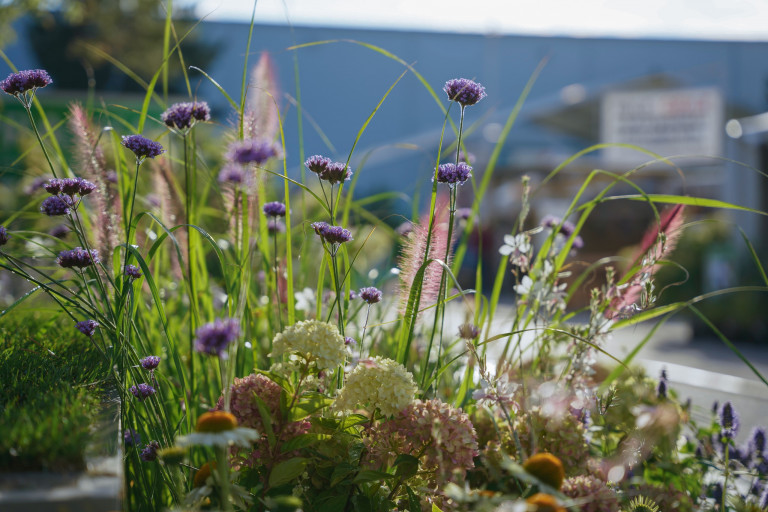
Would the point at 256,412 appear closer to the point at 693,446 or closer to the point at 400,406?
the point at 400,406

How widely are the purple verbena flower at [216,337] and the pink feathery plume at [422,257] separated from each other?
513mm

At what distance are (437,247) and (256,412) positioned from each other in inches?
18.7

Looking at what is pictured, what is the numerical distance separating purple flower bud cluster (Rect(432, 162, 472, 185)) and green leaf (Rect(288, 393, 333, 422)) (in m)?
0.42

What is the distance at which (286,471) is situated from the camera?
3.31 ft

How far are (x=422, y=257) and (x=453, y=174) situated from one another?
0.58 feet

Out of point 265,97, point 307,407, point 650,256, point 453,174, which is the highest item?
point 265,97

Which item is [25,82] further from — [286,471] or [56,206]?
[286,471]

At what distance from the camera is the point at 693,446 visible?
1.96m

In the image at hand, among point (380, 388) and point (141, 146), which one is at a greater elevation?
point (141, 146)

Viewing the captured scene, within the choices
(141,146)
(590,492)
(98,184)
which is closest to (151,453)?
(141,146)

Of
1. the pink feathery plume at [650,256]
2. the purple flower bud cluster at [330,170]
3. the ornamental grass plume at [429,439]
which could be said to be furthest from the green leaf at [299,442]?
the pink feathery plume at [650,256]

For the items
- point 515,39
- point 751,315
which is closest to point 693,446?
point 751,315

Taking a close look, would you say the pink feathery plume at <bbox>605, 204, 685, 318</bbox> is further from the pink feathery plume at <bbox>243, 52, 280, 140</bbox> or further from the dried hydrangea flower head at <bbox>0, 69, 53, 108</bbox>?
the dried hydrangea flower head at <bbox>0, 69, 53, 108</bbox>

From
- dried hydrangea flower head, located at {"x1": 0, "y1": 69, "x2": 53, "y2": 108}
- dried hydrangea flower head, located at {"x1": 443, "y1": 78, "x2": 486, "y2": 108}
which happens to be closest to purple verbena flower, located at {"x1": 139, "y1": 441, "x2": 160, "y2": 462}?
dried hydrangea flower head, located at {"x1": 0, "y1": 69, "x2": 53, "y2": 108}
